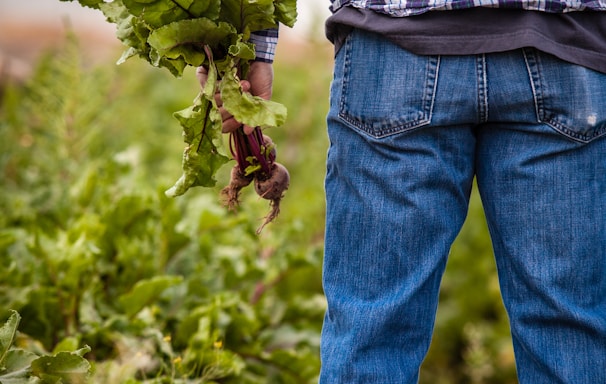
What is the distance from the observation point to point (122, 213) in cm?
297

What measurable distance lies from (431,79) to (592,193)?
0.43 m

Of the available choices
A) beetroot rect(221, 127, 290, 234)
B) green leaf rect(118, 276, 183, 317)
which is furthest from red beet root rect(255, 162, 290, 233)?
green leaf rect(118, 276, 183, 317)

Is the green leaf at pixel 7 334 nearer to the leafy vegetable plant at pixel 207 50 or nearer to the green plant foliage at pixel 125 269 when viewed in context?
the green plant foliage at pixel 125 269

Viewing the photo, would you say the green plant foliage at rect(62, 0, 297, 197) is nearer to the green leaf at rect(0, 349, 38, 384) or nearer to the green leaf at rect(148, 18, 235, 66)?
the green leaf at rect(148, 18, 235, 66)

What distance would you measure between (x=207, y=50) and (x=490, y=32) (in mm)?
590

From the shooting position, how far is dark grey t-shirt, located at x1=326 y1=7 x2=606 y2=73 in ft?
5.02

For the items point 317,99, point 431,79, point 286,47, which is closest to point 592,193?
point 431,79

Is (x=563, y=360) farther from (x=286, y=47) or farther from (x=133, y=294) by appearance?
(x=286, y=47)

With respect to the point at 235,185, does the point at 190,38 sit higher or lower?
higher

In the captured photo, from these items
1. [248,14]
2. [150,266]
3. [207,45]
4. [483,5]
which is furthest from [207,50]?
[150,266]

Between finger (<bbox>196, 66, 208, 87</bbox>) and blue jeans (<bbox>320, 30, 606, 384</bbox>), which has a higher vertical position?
finger (<bbox>196, 66, 208, 87</bbox>)

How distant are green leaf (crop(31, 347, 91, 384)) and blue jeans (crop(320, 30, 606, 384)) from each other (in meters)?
0.56

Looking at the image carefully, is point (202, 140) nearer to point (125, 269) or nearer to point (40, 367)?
point (40, 367)

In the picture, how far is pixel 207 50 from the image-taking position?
1.58 m
